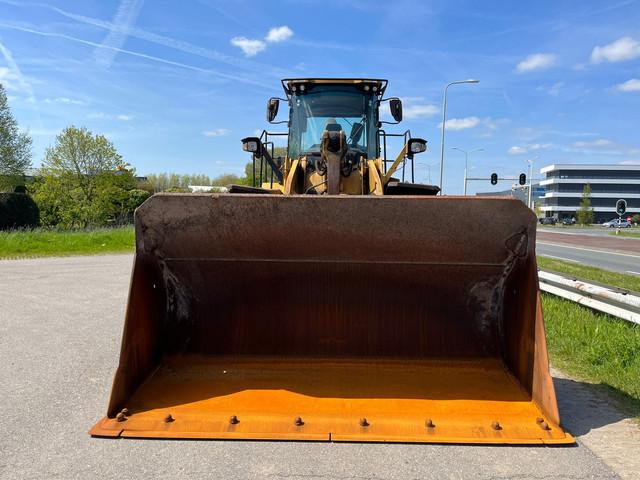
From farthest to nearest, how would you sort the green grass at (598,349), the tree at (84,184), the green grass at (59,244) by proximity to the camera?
the tree at (84,184) → the green grass at (59,244) → the green grass at (598,349)

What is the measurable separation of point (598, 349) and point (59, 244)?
18.7 m

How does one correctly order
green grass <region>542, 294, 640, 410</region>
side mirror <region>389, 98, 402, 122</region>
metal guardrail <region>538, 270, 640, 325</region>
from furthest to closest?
side mirror <region>389, 98, 402, 122</region> → metal guardrail <region>538, 270, 640, 325</region> → green grass <region>542, 294, 640, 410</region>

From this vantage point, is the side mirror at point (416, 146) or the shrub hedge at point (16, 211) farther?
the shrub hedge at point (16, 211)

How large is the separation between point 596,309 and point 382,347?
3.26 m

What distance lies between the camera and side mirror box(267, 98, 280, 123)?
21.5 ft

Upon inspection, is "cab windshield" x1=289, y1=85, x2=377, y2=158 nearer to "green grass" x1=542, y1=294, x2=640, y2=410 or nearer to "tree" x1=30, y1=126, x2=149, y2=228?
"green grass" x1=542, y1=294, x2=640, y2=410

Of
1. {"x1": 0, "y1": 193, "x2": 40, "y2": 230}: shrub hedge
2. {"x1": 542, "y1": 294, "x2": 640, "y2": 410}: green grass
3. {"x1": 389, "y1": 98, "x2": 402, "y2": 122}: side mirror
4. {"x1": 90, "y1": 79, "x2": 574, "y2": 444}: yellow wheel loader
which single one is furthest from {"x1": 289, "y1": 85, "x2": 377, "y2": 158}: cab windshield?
{"x1": 0, "y1": 193, "x2": 40, "y2": 230}: shrub hedge

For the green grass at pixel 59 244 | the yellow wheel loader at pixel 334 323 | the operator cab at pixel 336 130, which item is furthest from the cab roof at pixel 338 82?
the green grass at pixel 59 244

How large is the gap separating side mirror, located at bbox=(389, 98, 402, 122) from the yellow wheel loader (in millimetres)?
2999

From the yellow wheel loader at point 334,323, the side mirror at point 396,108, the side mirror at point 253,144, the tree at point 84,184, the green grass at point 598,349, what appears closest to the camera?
the yellow wheel loader at point 334,323

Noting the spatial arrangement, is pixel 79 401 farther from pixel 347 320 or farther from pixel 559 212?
pixel 559 212

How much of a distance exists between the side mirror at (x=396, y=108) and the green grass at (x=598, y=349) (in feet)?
10.1

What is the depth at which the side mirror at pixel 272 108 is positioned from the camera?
6.55 m

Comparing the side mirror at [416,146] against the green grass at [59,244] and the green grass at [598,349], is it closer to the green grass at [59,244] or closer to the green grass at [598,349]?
the green grass at [598,349]
